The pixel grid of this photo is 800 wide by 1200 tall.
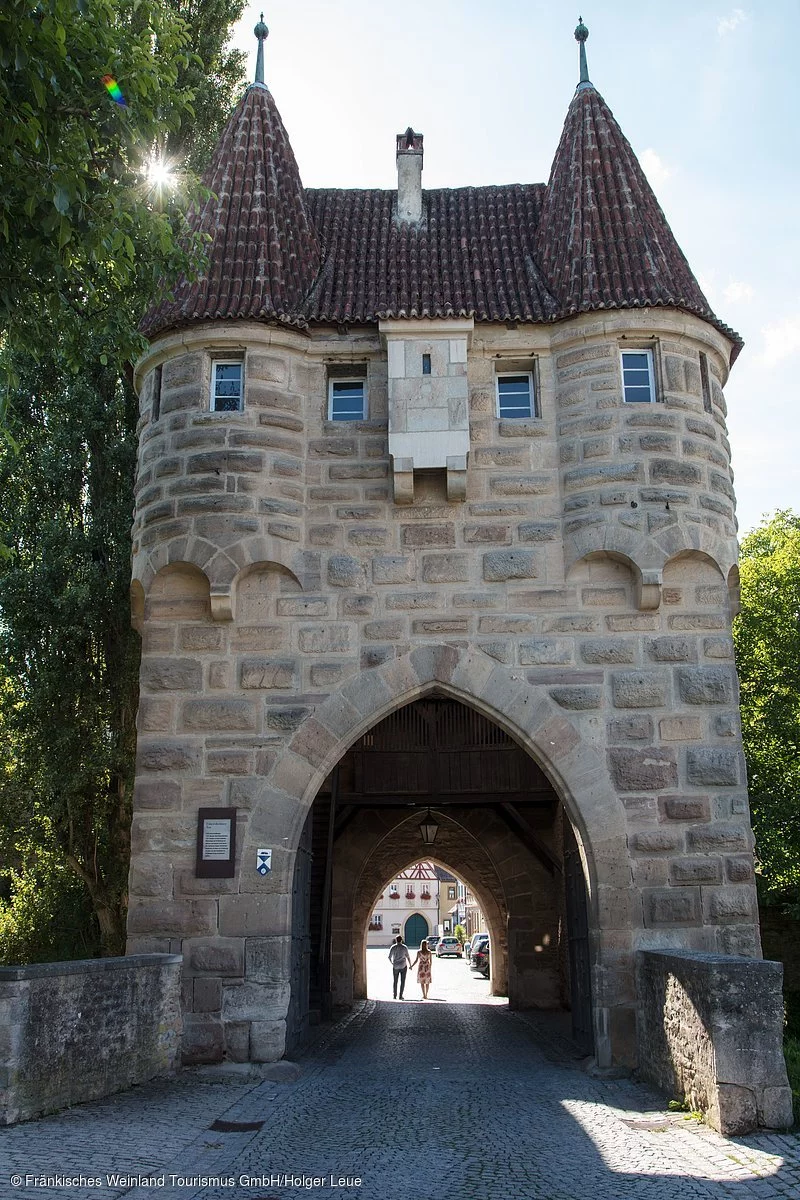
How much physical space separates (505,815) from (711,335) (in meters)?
8.25

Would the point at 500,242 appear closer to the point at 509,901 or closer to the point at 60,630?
the point at 60,630

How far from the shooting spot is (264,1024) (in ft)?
30.2

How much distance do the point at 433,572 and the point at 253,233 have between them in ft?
13.1

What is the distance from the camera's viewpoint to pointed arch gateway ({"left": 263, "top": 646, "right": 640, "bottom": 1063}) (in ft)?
30.8

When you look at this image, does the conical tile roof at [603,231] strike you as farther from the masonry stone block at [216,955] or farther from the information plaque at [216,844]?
the masonry stone block at [216,955]

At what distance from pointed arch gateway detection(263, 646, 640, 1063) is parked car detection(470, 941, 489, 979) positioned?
20.3 meters

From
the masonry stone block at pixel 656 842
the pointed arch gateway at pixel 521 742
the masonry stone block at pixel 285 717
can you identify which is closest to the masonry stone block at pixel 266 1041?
the pointed arch gateway at pixel 521 742

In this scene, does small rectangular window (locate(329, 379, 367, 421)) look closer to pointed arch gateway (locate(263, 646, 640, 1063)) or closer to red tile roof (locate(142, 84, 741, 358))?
red tile roof (locate(142, 84, 741, 358))

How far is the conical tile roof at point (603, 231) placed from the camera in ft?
35.2

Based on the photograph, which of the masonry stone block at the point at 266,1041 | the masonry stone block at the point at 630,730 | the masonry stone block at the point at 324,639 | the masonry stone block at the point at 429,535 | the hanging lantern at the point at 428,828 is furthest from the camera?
the hanging lantern at the point at 428,828

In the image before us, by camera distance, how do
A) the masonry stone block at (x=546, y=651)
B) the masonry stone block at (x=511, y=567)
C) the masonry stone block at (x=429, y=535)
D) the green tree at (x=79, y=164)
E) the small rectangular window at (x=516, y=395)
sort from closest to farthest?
the green tree at (x=79, y=164)
the masonry stone block at (x=546, y=651)
the masonry stone block at (x=511, y=567)
the masonry stone block at (x=429, y=535)
the small rectangular window at (x=516, y=395)

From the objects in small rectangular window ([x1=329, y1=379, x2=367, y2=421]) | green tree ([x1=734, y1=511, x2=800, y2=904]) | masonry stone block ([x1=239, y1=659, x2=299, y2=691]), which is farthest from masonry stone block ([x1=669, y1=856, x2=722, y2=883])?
→ green tree ([x1=734, y1=511, x2=800, y2=904])

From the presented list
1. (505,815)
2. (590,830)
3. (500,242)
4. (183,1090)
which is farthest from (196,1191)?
(505,815)

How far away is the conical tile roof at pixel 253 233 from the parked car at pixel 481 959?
21.7 meters
